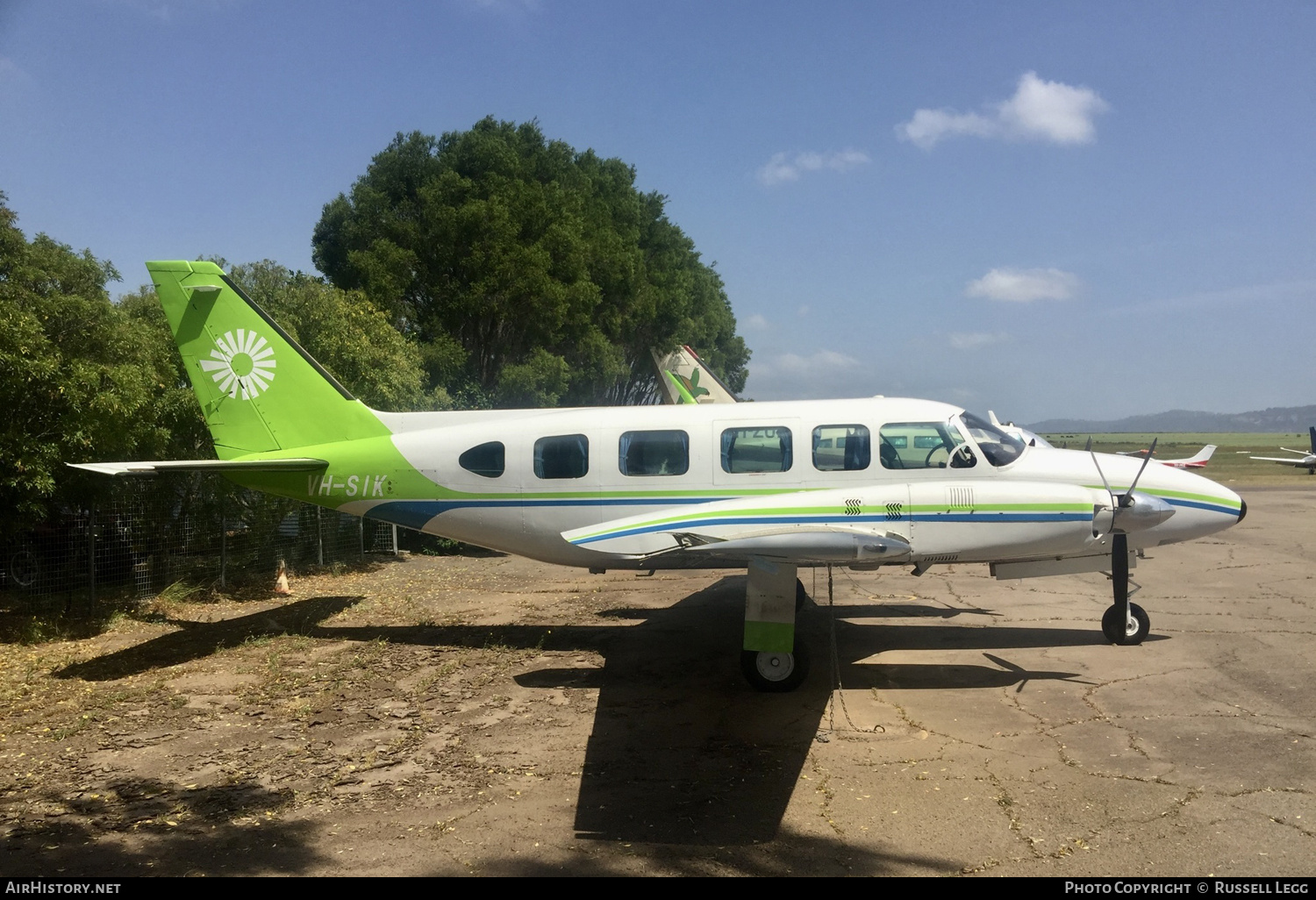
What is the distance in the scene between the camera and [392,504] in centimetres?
1053

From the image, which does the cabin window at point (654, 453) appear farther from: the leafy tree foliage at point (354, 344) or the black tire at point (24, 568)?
the black tire at point (24, 568)

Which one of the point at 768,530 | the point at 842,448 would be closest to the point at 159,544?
the point at 768,530

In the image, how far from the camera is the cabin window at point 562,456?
9938 millimetres

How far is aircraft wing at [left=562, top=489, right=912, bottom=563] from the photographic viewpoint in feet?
24.9

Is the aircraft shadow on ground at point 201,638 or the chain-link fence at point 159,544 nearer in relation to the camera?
the aircraft shadow on ground at point 201,638

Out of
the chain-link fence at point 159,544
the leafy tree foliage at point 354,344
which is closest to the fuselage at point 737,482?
the chain-link fence at point 159,544

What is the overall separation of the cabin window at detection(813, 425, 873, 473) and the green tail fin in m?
5.76

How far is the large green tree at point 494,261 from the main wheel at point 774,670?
1634 centimetres

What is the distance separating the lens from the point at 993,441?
9.28 m

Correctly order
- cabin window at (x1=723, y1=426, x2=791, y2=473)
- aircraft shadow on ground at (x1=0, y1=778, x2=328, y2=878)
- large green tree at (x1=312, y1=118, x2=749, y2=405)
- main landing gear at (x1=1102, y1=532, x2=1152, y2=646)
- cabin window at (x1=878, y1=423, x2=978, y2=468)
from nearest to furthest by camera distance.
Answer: aircraft shadow on ground at (x1=0, y1=778, x2=328, y2=878), main landing gear at (x1=1102, y1=532, x2=1152, y2=646), cabin window at (x1=878, y1=423, x2=978, y2=468), cabin window at (x1=723, y1=426, x2=791, y2=473), large green tree at (x1=312, y1=118, x2=749, y2=405)

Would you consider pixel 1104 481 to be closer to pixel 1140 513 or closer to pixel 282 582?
pixel 1140 513

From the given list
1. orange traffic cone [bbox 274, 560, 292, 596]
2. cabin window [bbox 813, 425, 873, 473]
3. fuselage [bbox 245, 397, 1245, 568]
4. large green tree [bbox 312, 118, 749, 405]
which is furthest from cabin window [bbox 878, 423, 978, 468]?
large green tree [bbox 312, 118, 749, 405]

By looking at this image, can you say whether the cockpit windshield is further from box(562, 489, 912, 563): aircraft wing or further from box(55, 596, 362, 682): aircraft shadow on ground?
box(55, 596, 362, 682): aircraft shadow on ground

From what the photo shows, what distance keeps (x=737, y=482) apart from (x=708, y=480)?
34 cm
